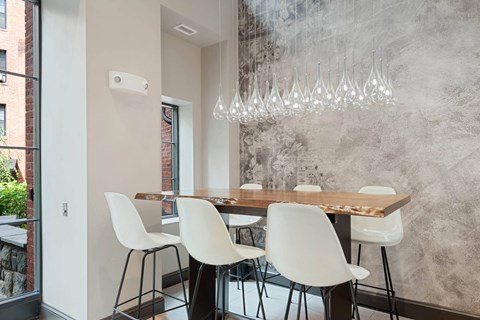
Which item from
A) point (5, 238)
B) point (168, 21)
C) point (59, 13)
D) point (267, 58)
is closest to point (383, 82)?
point (267, 58)

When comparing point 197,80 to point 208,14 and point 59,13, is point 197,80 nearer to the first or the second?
point 208,14

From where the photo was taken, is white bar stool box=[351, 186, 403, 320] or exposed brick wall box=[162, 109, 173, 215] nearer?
white bar stool box=[351, 186, 403, 320]

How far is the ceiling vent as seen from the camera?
146 inches

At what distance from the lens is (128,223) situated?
238 cm

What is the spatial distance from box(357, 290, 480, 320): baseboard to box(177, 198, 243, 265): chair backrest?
1.80 meters

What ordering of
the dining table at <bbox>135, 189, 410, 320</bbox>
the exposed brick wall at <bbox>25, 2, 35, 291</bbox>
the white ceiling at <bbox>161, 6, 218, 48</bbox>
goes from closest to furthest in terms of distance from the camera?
the dining table at <bbox>135, 189, 410, 320</bbox> → the exposed brick wall at <bbox>25, 2, 35, 291</bbox> → the white ceiling at <bbox>161, 6, 218, 48</bbox>

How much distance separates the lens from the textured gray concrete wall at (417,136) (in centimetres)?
272

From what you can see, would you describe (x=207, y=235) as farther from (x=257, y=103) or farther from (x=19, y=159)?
(x=19, y=159)

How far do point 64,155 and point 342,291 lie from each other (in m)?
2.39

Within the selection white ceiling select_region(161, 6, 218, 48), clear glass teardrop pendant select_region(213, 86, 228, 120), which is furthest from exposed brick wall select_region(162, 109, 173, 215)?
clear glass teardrop pendant select_region(213, 86, 228, 120)

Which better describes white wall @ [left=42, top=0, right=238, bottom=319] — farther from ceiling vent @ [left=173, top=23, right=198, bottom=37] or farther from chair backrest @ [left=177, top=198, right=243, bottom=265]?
chair backrest @ [left=177, top=198, right=243, bottom=265]

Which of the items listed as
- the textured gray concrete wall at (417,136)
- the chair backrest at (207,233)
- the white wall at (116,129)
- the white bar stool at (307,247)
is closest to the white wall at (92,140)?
the white wall at (116,129)

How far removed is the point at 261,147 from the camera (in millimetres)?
4027

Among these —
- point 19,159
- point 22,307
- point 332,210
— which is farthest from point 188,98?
point 332,210
